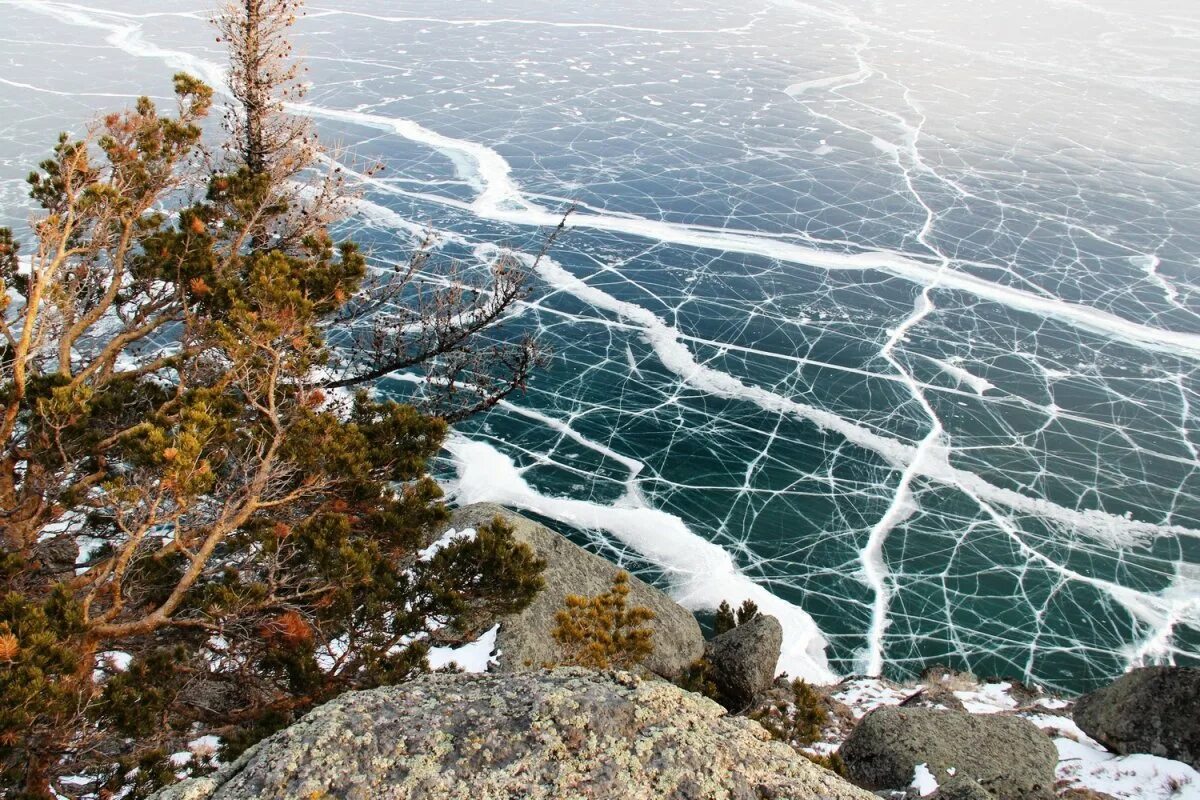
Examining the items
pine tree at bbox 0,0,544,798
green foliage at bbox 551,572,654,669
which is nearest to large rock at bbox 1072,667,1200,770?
green foliage at bbox 551,572,654,669

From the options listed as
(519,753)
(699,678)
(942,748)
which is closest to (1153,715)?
(942,748)

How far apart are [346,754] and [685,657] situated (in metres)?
6.57

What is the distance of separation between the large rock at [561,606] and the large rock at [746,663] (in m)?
0.29

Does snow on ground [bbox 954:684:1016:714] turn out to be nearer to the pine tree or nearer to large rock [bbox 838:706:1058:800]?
large rock [bbox 838:706:1058:800]

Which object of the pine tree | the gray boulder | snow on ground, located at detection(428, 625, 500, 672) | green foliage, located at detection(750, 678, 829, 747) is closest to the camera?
the gray boulder

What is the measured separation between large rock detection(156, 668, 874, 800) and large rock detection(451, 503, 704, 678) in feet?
16.6

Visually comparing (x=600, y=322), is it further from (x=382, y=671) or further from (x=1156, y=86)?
(x=1156, y=86)

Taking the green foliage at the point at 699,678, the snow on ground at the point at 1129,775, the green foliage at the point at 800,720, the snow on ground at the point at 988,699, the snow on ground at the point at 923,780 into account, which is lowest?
the snow on ground at the point at 988,699

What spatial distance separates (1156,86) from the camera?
35156 millimetres

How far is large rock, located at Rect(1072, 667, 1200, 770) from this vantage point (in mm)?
6414

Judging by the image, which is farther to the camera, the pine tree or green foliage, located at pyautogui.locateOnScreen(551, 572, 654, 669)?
green foliage, located at pyautogui.locateOnScreen(551, 572, 654, 669)

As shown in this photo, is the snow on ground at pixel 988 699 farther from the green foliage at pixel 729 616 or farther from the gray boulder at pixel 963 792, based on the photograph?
the gray boulder at pixel 963 792

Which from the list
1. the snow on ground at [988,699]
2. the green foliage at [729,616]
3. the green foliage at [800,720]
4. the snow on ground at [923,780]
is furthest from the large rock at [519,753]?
the green foliage at [729,616]

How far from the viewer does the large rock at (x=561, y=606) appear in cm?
812
